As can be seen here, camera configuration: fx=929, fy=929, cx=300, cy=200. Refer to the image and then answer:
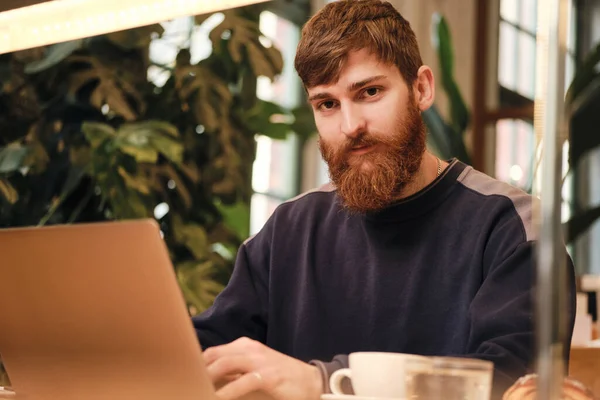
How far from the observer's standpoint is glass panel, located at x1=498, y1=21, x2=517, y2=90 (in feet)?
19.2

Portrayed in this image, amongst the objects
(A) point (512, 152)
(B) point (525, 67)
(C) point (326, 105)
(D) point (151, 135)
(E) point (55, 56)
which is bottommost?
(A) point (512, 152)

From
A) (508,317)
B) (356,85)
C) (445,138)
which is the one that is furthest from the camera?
(445,138)

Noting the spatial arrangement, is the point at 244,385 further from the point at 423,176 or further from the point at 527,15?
the point at 527,15

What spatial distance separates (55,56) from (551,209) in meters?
2.16

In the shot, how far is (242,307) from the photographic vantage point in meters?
1.49

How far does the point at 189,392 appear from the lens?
2.79ft

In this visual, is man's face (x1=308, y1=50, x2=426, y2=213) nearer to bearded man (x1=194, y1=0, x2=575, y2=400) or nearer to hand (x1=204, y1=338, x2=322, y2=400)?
bearded man (x1=194, y1=0, x2=575, y2=400)

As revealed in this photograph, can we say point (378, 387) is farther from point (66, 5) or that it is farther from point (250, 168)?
point (250, 168)

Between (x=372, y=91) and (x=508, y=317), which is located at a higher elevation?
(x=372, y=91)

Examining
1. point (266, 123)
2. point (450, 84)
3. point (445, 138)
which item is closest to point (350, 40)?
point (266, 123)

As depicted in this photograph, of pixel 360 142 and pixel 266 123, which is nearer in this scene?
pixel 360 142

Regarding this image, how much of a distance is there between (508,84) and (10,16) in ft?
16.2

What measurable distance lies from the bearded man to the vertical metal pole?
0.79m

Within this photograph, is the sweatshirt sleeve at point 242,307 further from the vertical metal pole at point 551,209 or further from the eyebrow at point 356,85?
the vertical metal pole at point 551,209
